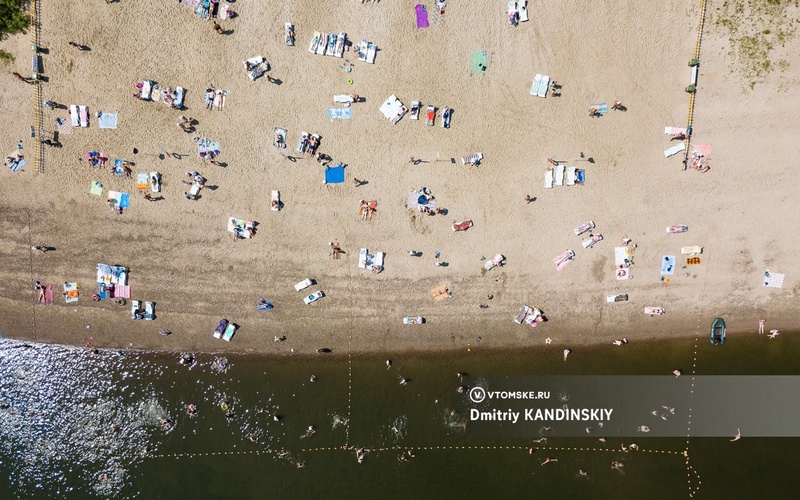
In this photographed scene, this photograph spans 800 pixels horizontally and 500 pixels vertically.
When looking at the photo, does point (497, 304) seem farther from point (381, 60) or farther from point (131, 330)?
point (131, 330)

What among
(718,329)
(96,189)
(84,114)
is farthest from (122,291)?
(718,329)

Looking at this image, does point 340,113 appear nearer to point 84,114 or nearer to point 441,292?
point 441,292

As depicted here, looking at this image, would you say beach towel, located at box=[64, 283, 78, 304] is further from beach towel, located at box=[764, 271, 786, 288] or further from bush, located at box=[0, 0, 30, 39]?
beach towel, located at box=[764, 271, 786, 288]

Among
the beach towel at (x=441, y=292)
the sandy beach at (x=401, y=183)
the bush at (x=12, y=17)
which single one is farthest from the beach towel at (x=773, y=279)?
the bush at (x=12, y=17)

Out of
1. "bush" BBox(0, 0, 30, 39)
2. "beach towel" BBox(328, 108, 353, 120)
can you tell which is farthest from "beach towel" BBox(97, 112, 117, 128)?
"beach towel" BBox(328, 108, 353, 120)

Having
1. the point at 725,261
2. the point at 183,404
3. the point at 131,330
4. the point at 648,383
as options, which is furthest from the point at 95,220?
the point at 725,261

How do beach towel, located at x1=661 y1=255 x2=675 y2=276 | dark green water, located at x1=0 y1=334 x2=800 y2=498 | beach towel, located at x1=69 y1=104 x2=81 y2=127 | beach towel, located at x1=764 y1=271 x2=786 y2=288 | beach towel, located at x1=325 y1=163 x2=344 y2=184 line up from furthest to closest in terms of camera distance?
1. dark green water, located at x1=0 y1=334 x2=800 y2=498
2. beach towel, located at x1=764 y1=271 x2=786 y2=288
3. beach towel, located at x1=661 y1=255 x2=675 y2=276
4. beach towel, located at x1=325 y1=163 x2=344 y2=184
5. beach towel, located at x1=69 y1=104 x2=81 y2=127

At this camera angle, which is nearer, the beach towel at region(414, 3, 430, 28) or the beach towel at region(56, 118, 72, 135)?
the beach towel at region(414, 3, 430, 28)
